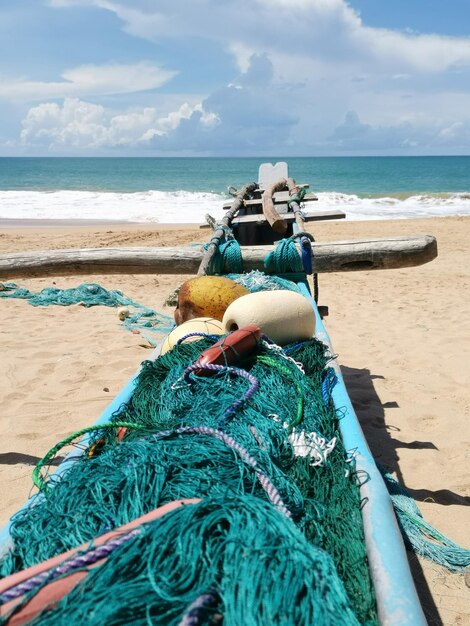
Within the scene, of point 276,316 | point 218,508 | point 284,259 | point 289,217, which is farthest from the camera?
point 289,217

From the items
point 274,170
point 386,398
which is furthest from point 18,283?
point 386,398

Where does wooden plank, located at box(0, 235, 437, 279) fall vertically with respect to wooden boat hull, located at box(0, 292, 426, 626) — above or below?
above

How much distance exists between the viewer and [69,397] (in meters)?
4.56

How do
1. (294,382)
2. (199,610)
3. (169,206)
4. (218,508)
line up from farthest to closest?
(169,206), (294,382), (218,508), (199,610)

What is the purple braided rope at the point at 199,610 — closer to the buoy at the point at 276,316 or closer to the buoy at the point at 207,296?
the buoy at the point at 276,316

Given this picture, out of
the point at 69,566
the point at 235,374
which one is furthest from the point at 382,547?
the point at 235,374

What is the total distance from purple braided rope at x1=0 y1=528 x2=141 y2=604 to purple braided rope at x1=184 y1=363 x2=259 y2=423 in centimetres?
80

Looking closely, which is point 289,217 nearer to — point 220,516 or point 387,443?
point 387,443

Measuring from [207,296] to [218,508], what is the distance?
6.88 ft

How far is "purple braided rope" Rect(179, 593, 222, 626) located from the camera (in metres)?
1.08

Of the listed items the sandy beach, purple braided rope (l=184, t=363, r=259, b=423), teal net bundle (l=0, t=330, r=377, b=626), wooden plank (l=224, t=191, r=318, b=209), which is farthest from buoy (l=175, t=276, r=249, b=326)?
wooden plank (l=224, t=191, r=318, b=209)

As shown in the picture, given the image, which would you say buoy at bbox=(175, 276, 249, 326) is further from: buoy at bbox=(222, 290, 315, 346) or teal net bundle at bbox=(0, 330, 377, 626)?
teal net bundle at bbox=(0, 330, 377, 626)

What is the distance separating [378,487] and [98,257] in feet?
8.36

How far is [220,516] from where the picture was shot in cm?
133
